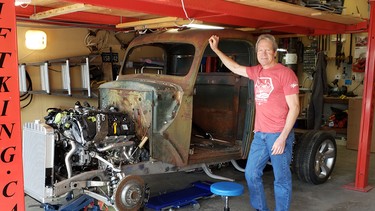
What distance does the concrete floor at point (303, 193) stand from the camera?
157 inches

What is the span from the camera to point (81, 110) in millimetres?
3412

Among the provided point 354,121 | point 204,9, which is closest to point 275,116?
point 204,9

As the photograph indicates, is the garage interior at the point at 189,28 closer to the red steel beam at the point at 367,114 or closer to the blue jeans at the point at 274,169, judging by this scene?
the red steel beam at the point at 367,114

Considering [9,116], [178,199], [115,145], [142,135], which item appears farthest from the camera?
[178,199]

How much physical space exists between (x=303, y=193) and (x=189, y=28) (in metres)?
2.54

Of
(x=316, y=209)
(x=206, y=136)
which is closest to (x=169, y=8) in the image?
(x=206, y=136)

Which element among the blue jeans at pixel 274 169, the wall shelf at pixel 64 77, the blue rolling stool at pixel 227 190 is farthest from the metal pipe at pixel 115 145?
the wall shelf at pixel 64 77

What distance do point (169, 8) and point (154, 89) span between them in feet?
2.64

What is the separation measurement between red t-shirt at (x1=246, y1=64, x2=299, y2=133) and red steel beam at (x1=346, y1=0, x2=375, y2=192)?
6.31 feet

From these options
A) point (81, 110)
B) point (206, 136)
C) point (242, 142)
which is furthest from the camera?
point (206, 136)

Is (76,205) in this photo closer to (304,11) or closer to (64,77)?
(64,77)

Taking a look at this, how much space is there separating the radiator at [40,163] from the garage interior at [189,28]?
297 millimetres

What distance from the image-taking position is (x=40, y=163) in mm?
3059

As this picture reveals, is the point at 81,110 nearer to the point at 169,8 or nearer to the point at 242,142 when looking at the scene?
the point at 169,8
